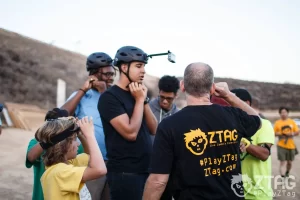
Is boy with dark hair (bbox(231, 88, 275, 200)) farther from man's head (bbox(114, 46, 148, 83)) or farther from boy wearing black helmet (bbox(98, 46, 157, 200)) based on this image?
man's head (bbox(114, 46, 148, 83))

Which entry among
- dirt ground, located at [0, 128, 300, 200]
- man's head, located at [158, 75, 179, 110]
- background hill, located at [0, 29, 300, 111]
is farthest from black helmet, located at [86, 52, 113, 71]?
background hill, located at [0, 29, 300, 111]

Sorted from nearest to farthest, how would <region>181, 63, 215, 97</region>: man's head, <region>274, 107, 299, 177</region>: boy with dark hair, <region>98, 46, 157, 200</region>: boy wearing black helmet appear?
<region>181, 63, 215, 97</region>: man's head → <region>98, 46, 157, 200</region>: boy wearing black helmet → <region>274, 107, 299, 177</region>: boy with dark hair

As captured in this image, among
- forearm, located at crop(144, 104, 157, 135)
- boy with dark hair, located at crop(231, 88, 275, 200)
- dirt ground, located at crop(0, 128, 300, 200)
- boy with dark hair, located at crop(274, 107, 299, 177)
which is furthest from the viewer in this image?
boy with dark hair, located at crop(274, 107, 299, 177)

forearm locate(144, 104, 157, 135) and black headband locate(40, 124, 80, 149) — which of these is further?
forearm locate(144, 104, 157, 135)

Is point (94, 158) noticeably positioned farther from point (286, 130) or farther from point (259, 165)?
point (286, 130)

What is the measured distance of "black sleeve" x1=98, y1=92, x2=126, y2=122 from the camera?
127 inches

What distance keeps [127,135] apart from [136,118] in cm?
19

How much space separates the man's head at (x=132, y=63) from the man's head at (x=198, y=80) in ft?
3.40

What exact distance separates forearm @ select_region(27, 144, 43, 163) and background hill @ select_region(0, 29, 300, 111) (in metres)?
23.2

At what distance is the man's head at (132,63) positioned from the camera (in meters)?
3.55

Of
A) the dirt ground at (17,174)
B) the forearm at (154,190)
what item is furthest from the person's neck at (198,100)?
the dirt ground at (17,174)

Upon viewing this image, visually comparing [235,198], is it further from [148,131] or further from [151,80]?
[151,80]

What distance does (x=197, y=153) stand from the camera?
2.42 meters

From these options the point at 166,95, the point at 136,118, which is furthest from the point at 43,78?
the point at 136,118
